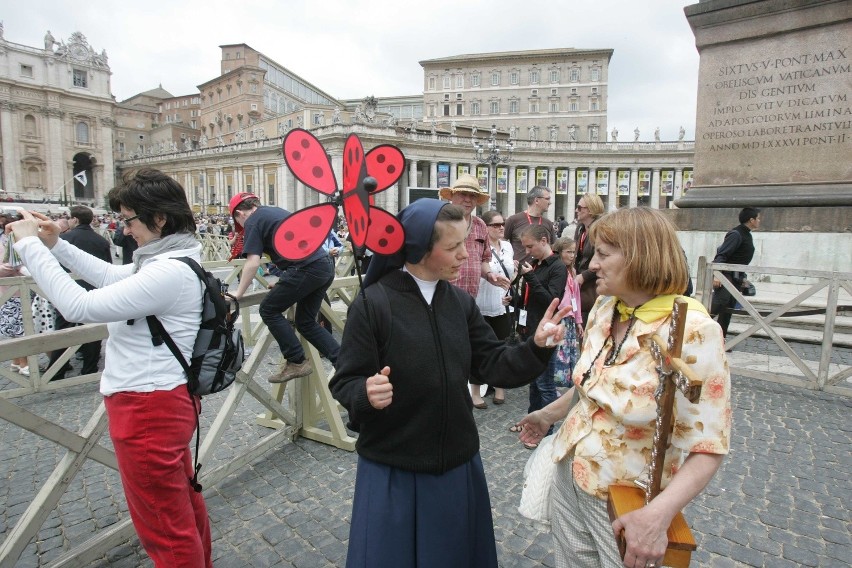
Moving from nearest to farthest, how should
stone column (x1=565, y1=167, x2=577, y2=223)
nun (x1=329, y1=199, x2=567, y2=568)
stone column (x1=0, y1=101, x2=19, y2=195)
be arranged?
nun (x1=329, y1=199, x2=567, y2=568)
stone column (x1=565, y1=167, x2=577, y2=223)
stone column (x1=0, y1=101, x2=19, y2=195)

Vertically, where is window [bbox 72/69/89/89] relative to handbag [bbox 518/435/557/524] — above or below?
above

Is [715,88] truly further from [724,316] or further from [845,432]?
[845,432]

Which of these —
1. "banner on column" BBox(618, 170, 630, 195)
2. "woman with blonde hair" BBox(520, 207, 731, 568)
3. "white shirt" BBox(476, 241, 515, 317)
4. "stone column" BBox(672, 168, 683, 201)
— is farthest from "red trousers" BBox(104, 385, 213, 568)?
"stone column" BBox(672, 168, 683, 201)

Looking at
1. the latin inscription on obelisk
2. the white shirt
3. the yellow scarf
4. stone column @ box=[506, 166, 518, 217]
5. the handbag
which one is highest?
stone column @ box=[506, 166, 518, 217]

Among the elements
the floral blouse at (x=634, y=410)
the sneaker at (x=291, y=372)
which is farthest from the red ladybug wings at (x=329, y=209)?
the sneaker at (x=291, y=372)

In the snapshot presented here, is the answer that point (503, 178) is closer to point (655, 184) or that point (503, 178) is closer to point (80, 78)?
→ point (655, 184)

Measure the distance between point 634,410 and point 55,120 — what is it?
8440 centimetres

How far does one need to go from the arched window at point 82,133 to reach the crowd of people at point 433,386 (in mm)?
84293

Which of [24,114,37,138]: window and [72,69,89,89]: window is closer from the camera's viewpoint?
[24,114,37,138]: window

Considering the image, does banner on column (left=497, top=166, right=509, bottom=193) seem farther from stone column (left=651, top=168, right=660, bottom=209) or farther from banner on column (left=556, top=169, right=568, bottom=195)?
stone column (left=651, top=168, right=660, bottom=209)

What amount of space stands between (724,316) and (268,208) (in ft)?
18.1

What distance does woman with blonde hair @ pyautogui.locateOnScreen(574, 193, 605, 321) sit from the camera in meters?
4.38

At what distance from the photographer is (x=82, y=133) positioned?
230ft

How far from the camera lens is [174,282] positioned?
6.41ft
